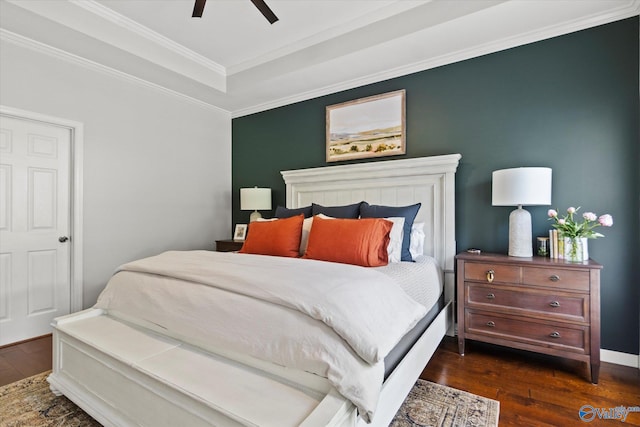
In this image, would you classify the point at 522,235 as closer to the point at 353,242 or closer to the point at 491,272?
the point at 491,272

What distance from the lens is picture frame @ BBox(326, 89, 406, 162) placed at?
11.0 feet

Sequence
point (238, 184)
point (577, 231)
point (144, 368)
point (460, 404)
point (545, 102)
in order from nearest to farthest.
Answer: point (144, 368)
point (460, 404)
point (577, 231)
point (545, 102)
point (238, 184)

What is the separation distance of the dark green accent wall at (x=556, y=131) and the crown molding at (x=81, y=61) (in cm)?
243

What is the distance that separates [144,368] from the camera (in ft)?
4.63

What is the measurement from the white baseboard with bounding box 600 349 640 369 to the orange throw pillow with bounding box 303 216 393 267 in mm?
1760

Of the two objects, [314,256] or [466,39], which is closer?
[314,256]

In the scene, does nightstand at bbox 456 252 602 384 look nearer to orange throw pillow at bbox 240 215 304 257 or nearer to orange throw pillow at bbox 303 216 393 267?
orange throw pillow at bbox 303 216 393 267

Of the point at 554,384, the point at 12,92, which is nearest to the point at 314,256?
the point at 554,384

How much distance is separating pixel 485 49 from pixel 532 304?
2156mm

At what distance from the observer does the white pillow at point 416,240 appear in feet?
9.26

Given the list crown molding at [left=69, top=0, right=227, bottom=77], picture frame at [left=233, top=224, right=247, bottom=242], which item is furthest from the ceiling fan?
picture frame at [left=233, top=224, right=247, bottom=242]

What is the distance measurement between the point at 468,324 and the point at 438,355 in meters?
0.34

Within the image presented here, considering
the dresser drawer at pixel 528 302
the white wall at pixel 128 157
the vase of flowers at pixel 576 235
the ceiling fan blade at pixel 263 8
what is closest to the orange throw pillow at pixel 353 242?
the dresser drawer at pixel 528 302

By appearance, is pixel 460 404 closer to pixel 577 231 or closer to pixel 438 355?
pixel 438 355
